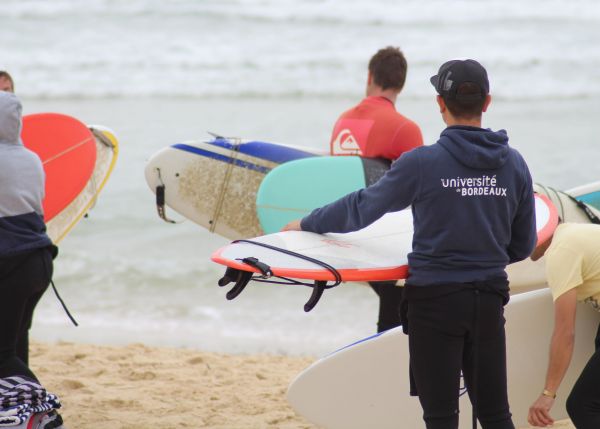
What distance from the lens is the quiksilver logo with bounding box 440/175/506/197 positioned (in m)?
2.48

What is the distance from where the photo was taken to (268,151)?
214 inches

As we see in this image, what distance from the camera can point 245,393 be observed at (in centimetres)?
469

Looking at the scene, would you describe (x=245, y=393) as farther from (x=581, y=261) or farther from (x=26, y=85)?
(x=26, y=85)

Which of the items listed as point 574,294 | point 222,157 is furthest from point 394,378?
point 222,157

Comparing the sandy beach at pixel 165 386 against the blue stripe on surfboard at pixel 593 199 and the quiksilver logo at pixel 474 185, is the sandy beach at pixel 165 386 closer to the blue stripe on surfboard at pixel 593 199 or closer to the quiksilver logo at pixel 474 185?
the blue stripe on surfboard at pixel 593 199

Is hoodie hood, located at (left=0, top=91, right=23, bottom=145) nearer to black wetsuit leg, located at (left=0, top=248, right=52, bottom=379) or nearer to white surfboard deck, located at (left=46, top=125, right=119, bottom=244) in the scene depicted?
black wetsuit leg, located at (left=0, top=248, right=52, bottom=379)

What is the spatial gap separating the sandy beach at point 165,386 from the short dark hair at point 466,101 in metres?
1.97

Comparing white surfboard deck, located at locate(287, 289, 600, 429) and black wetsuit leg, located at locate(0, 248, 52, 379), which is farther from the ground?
black wetsuit leg, located at locate(0, 248, 52, 379)

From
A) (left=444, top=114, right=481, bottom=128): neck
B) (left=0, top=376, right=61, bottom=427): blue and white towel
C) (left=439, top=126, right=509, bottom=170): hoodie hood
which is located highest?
(left=444, top=114, right=481, bottom=128): neck

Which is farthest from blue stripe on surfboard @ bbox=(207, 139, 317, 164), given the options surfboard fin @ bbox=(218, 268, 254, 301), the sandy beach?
surfboard fin @ bbox=(218, 268, 254, 301)

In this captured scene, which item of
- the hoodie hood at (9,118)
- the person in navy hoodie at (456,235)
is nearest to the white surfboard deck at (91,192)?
the hoodie hood at (9,118)

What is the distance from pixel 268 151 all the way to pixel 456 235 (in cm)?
303

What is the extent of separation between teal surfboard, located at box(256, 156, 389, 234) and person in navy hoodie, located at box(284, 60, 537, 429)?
79.9 inches

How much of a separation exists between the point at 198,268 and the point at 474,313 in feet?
16.4
